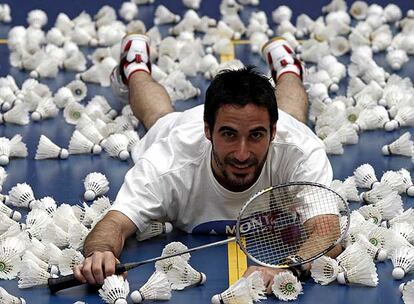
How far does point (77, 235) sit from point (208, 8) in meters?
4.13

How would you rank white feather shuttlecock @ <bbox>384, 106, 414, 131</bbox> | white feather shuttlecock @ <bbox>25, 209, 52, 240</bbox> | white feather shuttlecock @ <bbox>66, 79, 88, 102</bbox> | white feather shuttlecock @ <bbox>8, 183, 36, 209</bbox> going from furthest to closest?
white feather shuttlecock @ <bbox>66, 79, 88, 102</bbox>
white feather shuttlecock @ <bbox>384, 106, 414, 131</bbox>
white feather shuttlecock @ <bbox>8, 183, 36, 209</bbox>
white feather shuttlecock @ <bbox>25, 209, 52, 240</bbox>

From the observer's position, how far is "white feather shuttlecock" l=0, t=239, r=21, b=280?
564cm

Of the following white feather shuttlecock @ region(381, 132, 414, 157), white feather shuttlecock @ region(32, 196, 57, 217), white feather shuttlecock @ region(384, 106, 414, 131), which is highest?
white feather shuttlecock @ region(384, 106, 414, 131)

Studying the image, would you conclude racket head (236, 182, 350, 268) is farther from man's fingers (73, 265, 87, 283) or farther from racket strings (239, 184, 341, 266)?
Result: man's fingers (73, 265, 87, 283)

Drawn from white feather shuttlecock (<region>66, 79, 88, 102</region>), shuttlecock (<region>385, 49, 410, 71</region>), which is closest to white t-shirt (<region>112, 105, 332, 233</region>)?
white feather shuttlecock (<region>66, 79, 88, 102</region>)

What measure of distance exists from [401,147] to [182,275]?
1956 mm

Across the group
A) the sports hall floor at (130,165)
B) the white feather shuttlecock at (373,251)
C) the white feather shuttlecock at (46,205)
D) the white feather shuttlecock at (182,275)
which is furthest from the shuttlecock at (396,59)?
the white feather shuttlecock at (182,275)

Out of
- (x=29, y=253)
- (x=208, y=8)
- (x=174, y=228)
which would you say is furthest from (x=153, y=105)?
(x=208, y=8)

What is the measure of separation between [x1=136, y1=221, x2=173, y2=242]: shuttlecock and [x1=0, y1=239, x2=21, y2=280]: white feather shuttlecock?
0.65 metres

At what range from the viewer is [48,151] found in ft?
22.9

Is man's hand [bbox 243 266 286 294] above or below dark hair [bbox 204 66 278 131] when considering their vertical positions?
below

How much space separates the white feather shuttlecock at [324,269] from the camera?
557 centimetres

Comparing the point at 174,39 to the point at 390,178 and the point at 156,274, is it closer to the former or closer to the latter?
the point at 390,178

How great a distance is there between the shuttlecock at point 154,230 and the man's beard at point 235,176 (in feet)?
1.31
